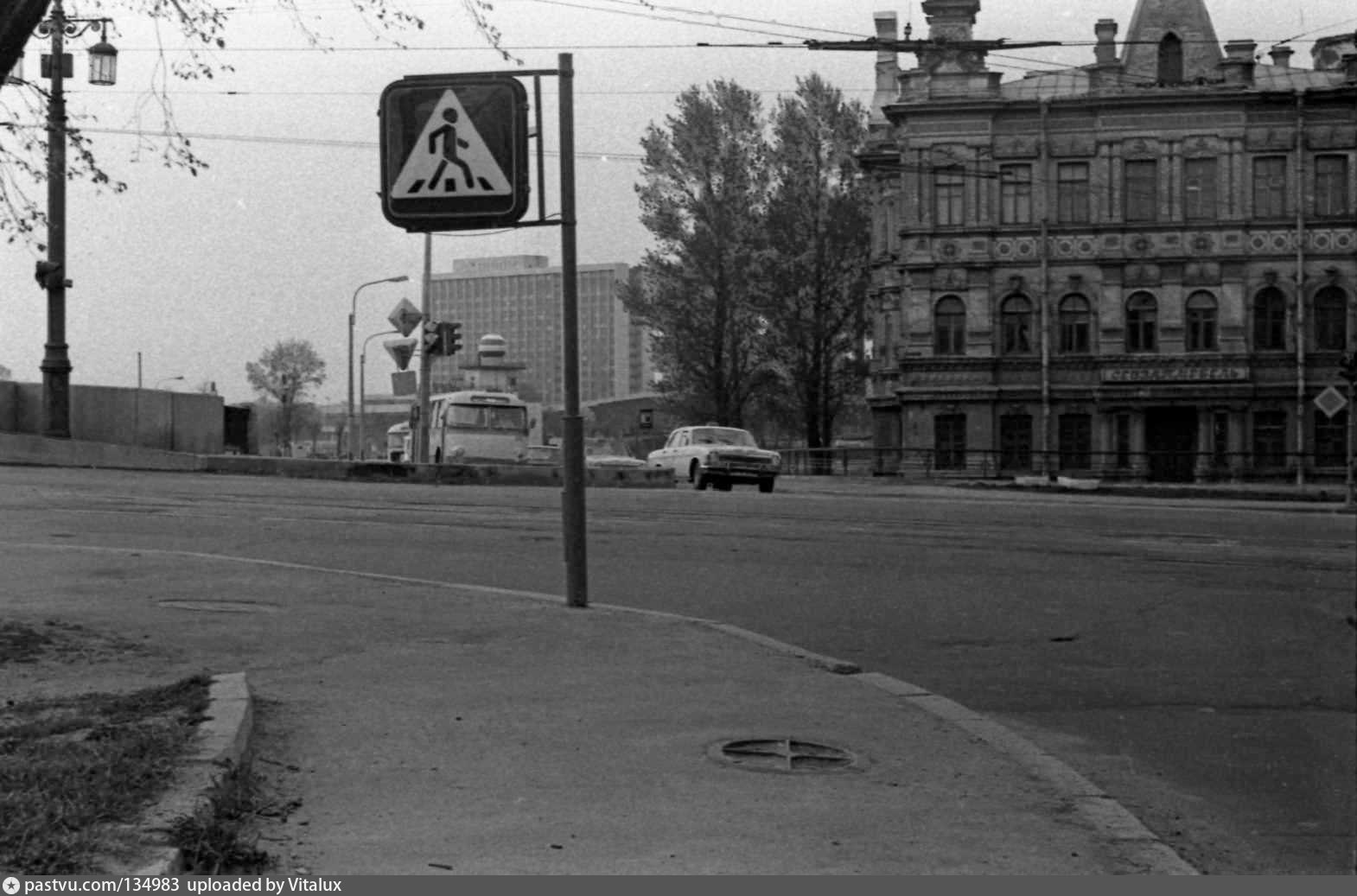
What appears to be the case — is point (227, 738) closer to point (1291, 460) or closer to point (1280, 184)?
point (1291, 460)

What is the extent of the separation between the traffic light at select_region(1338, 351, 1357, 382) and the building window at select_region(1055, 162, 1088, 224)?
1580mm

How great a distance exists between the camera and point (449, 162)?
400 inches

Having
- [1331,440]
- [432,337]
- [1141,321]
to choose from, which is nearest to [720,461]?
[432,337]

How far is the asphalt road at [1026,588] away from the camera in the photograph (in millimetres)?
6156

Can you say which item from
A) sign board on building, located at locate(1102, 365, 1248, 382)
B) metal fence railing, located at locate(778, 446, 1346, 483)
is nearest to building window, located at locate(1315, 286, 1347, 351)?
sign board on building, located at locate(1102, 365, 1248, 382)

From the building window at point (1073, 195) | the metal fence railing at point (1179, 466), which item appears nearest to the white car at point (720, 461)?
the metal fence railing at point (1179, 466)

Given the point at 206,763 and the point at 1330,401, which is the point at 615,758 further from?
the point at 1330,401

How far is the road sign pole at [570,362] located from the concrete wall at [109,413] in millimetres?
25834

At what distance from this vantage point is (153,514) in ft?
60.6

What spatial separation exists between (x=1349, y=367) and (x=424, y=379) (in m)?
27.1

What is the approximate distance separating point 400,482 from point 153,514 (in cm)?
1152

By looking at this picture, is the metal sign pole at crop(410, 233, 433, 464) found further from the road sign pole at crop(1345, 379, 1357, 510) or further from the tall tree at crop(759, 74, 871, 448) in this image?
the tall tree at crop(759, 74, 871, 448)

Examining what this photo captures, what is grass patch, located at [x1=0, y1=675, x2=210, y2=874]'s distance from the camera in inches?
171

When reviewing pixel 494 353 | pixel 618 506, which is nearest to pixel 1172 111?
pixel 618 506
